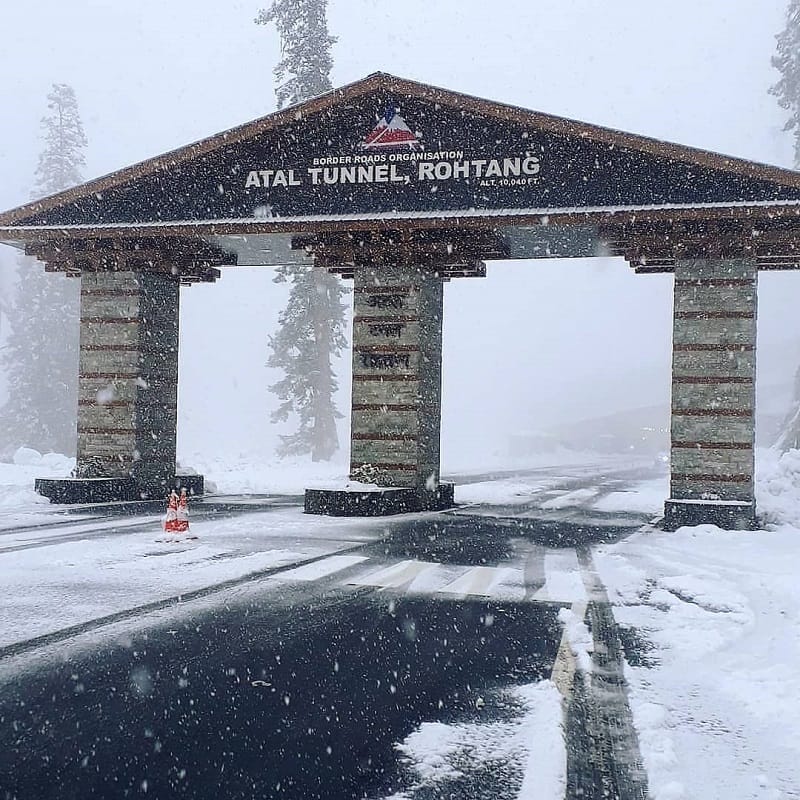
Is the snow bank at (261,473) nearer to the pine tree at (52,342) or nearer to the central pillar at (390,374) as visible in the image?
the central pillar at (390,374)

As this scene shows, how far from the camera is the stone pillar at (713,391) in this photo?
15.7 metres

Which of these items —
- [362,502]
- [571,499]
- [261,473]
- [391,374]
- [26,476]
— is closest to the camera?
[362,502]

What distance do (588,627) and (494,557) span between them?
4.01 metres

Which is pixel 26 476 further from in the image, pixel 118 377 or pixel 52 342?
pixel 52 342

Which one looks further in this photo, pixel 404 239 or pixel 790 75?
pixel 790 75

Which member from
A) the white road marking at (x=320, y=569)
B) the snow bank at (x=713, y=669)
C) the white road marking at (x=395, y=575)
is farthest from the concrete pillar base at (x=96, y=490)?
the snow bank at (x=713, y=669)

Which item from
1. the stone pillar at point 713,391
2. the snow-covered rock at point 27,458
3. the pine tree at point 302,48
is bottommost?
the snow-covered rock at point 27,458

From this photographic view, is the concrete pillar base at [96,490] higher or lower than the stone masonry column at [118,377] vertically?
lower

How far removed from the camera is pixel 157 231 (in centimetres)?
1748

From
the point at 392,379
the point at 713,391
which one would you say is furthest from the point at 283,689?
the point at 713,391

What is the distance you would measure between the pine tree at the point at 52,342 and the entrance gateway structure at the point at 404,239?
30.1m

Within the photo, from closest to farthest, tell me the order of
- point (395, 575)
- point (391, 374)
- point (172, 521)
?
point (395, 575) < point (172, 521) < point (391, 374)

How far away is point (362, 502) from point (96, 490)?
5.84 meters

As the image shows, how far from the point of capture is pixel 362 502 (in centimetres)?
1666
